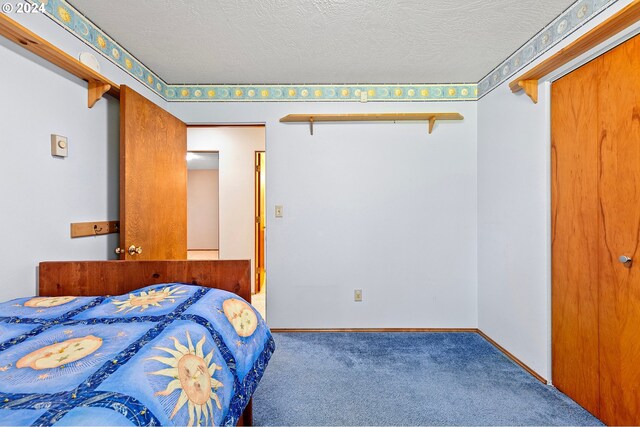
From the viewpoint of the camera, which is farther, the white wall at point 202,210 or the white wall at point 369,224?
the white wall at point 202,210

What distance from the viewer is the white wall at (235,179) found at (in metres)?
4.01

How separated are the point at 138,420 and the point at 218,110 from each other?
2.62 m

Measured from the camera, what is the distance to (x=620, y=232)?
1.51 metres

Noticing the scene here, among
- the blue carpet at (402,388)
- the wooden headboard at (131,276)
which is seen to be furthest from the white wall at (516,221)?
the wooden headboard at (131,276)

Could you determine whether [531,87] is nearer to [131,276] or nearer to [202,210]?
[131,276]

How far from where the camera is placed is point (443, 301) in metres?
2.85

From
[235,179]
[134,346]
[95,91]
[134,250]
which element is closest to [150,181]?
[134,250]

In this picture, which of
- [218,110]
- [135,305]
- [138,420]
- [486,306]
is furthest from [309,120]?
[138,420]

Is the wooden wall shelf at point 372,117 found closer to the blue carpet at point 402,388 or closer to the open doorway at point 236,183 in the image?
the open doorway at point 236,183

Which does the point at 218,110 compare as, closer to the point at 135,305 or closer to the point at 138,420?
the point at 135,305

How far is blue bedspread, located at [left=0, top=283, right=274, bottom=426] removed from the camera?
716 millimetres

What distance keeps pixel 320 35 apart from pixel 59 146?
5.54ft

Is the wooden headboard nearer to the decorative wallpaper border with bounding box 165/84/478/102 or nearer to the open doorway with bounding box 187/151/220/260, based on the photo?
the decorative wallpaper border with bounding box 165/84/478/102

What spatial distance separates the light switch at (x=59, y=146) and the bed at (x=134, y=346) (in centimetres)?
61
